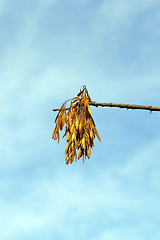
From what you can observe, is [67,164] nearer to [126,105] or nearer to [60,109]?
[60,109]

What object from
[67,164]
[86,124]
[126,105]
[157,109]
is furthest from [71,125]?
[157,109]

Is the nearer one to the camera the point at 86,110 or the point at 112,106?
the point at 112,106

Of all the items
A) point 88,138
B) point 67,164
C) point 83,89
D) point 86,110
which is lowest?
point 67,164

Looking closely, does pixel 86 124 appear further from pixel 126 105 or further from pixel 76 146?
pixel 126 105

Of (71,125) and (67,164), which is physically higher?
(71,125)

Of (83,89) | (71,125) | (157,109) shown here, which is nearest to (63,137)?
(71,125)

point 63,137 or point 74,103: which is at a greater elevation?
point 74,103
